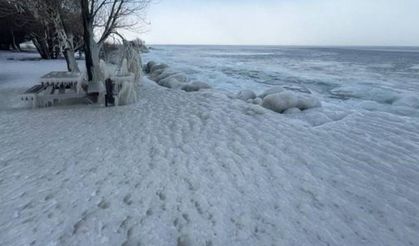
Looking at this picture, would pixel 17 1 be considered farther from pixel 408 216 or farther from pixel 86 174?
pixel 408 216

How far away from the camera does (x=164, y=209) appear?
11.9 ft

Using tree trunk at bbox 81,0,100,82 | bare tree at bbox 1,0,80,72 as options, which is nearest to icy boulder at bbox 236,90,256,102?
tree trunk at bbox 81,0,100,82

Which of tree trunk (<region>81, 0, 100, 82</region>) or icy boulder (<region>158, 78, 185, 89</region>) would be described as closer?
tree trunk (<region>81, 0, 100, 82</region>)

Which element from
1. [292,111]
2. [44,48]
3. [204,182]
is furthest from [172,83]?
[44,48]

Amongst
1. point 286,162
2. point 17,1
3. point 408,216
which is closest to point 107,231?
point 286,162

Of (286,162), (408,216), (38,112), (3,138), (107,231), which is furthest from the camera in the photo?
(38,112)

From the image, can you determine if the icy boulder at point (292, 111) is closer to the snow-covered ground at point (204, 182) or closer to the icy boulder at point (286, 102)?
the icy boulder at point (286, 102)

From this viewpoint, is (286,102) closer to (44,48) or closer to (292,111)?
(292,111)

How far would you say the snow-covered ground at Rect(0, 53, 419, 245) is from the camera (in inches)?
129

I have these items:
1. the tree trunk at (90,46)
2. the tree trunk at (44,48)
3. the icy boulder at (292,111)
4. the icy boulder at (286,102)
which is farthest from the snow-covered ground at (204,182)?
the tree trunk at (44,48)

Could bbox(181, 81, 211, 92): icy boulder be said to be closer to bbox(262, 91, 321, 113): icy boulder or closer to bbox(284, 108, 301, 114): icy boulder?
bbox(262, 91, 321, 113): icy boulder

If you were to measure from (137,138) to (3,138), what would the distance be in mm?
2487

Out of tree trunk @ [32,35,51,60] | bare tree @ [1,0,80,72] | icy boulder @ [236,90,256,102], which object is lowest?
icy boulder @ [236,90,256,102]

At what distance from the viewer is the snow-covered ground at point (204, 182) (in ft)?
10.8
